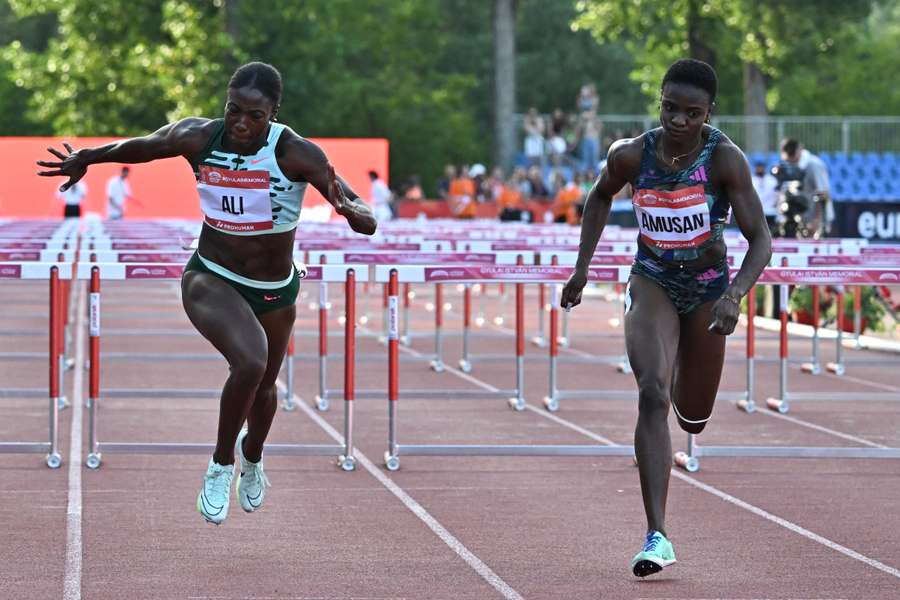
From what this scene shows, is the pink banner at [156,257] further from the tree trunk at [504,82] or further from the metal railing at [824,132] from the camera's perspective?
the tree trunk at [504,82]

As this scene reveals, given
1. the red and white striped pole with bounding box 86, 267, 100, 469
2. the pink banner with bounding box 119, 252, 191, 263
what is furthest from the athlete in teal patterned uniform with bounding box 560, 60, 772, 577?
the pink banner with bounding box 119, 252, 191, 263

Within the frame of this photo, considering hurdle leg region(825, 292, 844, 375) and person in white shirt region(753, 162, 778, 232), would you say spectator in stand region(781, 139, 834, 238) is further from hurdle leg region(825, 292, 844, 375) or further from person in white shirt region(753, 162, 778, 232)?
hurdle leg region(825, 292, 844, 375)

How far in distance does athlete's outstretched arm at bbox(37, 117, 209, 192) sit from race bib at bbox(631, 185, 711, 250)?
175 cm

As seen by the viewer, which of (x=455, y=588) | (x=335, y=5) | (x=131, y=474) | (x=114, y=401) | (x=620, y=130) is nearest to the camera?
(x=455, y=588)

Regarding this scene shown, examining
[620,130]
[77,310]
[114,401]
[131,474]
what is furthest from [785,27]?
[131,474]

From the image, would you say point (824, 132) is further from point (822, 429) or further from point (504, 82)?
point (822, 429)

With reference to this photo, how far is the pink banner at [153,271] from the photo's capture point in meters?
11.1

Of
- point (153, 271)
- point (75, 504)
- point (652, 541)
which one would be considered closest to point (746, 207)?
point (652, 541)

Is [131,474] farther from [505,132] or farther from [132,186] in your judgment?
[505,132]

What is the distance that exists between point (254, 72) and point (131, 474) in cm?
349

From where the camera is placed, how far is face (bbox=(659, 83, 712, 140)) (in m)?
7.70

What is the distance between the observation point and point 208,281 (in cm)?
814

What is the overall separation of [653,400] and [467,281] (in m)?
3.88

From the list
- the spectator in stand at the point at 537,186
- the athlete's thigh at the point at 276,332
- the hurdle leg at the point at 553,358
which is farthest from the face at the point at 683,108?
the spectator in stand at the point at 537,186
